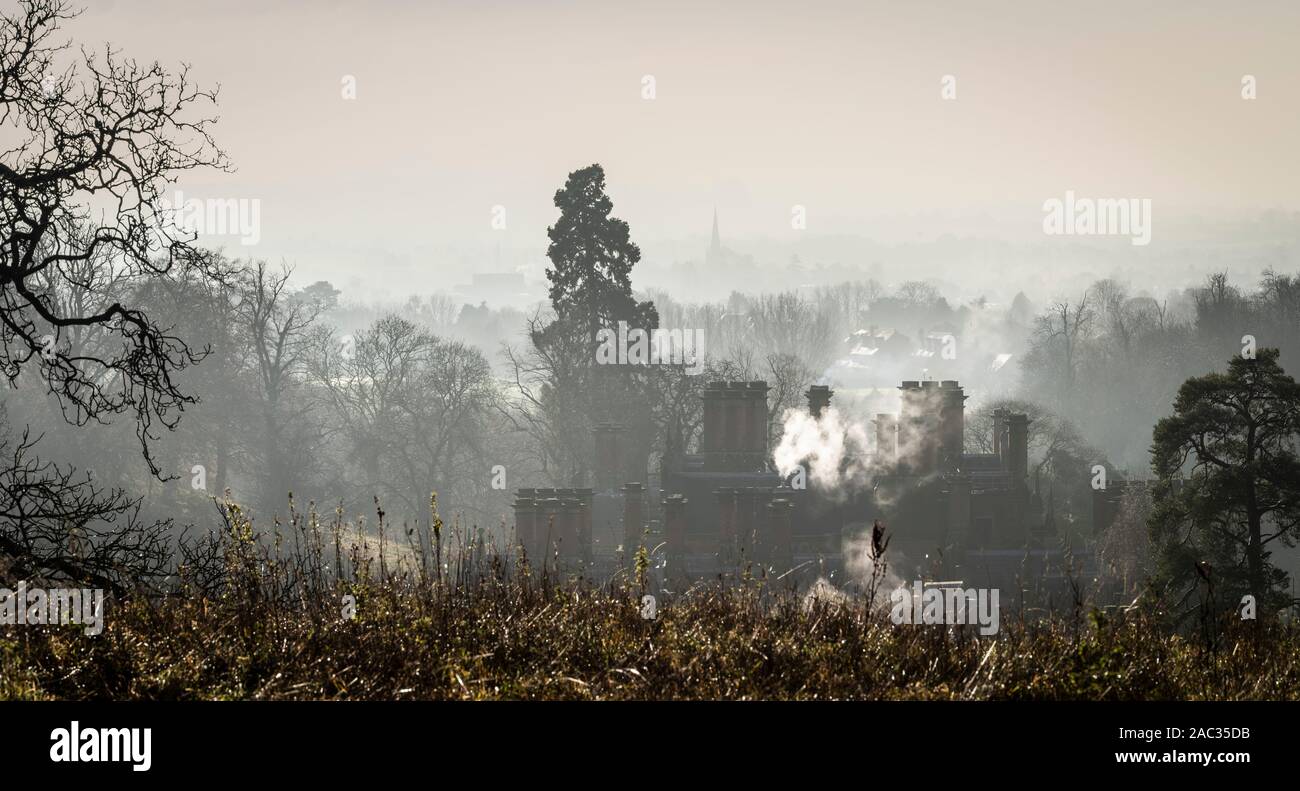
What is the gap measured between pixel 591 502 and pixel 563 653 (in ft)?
104

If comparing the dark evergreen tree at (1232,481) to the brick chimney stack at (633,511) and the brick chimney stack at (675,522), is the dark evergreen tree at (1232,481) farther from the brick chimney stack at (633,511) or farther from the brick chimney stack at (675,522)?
the brick chimney stack at (633,511)

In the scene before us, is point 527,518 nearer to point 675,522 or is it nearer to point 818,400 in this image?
point 675,522

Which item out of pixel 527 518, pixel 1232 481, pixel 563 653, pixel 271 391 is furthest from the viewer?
→ pixel 271 391

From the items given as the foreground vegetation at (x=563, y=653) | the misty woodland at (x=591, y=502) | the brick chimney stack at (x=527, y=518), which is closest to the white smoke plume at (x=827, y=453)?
the misty woodland at (x=591, y=502)

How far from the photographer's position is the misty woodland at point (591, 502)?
21.6 ft

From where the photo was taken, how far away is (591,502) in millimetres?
38156

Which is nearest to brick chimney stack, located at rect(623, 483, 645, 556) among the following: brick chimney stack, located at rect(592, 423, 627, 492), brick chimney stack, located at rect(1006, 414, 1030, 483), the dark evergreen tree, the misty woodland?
the misty woodland

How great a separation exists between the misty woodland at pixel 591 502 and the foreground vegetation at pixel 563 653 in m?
0.03

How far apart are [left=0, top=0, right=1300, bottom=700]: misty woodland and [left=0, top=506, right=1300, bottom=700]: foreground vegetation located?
31 mm

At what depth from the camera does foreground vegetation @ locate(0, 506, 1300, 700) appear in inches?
241

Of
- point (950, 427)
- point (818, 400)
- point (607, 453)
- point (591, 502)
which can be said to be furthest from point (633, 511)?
point (950, 427)
